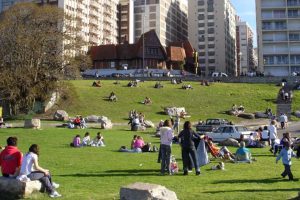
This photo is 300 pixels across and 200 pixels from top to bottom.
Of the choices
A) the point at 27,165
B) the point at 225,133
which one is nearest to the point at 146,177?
the point at 27,165

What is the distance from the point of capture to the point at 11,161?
14727mm

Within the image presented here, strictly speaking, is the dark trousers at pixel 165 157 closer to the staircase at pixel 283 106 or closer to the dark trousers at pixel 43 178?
the dark trousers at pixel 43 178

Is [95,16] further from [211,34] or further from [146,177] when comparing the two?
[146,177]

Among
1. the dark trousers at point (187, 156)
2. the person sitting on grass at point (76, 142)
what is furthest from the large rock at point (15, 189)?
the person sitting on grass at point (76, 142)

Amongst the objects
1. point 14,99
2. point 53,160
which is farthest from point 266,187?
point 14,99

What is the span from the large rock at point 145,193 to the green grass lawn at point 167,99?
4392 centimetres

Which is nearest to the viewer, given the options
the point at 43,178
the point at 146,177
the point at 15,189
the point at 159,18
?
the point at 15,189

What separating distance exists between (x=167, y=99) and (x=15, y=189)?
55802mm

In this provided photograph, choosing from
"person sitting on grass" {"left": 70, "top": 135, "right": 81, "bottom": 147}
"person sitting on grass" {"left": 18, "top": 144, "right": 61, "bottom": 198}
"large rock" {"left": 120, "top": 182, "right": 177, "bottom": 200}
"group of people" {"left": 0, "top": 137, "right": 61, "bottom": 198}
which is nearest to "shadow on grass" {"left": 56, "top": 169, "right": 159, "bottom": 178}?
"group of people" {"left": 0, "top": 137, "right": 61, "bottom": 198}

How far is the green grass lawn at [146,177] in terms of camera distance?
14.4 meters

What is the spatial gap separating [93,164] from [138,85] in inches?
2224

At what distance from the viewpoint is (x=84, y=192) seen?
14773mm

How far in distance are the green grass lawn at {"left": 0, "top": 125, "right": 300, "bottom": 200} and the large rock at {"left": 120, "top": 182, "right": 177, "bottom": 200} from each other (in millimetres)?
Answer: 1580

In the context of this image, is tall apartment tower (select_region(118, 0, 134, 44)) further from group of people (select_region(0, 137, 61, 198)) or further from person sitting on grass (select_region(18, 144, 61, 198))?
person sitting on grass (select_region(18, 144, 61, 198))
